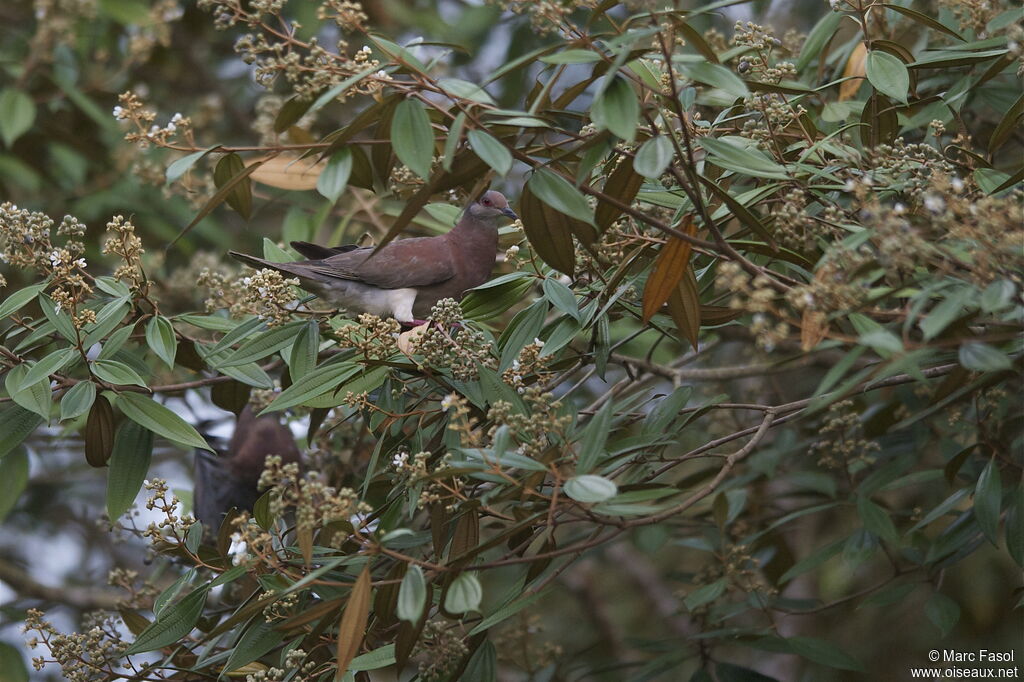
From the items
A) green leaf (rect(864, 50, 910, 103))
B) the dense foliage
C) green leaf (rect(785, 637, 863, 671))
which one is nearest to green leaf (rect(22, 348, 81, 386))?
the dense foliage

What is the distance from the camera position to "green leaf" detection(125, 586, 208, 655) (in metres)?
2.20

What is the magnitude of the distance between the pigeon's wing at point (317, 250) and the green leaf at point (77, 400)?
88cm

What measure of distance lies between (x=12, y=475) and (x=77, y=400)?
708mm

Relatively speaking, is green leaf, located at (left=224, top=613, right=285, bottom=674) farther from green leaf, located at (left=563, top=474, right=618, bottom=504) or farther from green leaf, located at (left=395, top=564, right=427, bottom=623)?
green leaf, located at (left=563, top=474, right=618, bottom=504)

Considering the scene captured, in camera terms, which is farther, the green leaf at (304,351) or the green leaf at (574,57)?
the green leaf at (304,351)

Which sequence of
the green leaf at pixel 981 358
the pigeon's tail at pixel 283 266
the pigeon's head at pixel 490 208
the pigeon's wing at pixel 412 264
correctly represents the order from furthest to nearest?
the pigeon's head at pixel 490 208 → the pigeon's wing at pixel 412 264 → the pigeon's tail at pixel 283 266 → the green leaf at pixel 981 358

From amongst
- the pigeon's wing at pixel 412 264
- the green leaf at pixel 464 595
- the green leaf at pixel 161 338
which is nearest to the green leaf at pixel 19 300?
the green leaf at pixel 161 338

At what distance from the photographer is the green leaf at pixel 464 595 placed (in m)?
1.61

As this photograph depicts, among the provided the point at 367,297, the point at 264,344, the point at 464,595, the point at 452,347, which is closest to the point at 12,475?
the point at 264,344

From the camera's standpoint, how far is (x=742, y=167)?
1951 millimetres

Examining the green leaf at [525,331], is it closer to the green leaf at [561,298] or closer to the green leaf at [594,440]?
the green leaf at [561,298]

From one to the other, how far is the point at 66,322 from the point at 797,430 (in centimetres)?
223

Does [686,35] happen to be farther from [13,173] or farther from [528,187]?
[13,173]

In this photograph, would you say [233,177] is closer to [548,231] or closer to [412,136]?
[412,136]
